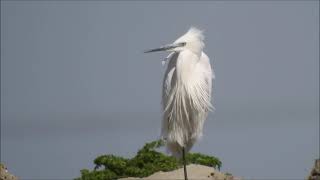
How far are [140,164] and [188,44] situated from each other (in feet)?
10.7

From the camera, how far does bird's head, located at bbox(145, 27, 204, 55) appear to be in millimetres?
12523

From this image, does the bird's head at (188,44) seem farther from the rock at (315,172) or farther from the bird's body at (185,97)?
the rock at (315,172)

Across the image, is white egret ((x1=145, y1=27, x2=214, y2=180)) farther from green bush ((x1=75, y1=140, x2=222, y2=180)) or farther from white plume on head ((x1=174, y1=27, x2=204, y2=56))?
green bush ((x1=75, y1=140, x2=222, y2=180))

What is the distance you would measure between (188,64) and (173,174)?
6.12 ft

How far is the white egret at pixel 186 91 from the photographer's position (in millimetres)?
12531

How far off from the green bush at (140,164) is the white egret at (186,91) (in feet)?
5.07

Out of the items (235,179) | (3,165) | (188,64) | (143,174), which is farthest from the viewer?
(143,174)

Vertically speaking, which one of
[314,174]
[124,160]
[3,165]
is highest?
[124,160]

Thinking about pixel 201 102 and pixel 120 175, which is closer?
pixel 201 102

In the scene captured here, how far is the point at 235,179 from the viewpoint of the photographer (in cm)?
1340

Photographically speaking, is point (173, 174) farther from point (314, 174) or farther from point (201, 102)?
point (314, 174)

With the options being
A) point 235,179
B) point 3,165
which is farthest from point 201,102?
point 3,165

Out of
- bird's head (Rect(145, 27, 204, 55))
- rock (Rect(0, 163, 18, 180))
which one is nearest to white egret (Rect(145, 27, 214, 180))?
bird's head (Rect(145, 27, 204, 55))

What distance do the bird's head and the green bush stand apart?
2.39m
